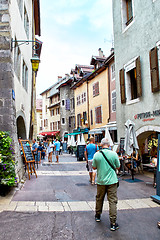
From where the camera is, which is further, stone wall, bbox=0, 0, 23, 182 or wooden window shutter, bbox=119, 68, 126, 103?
wooden window shutter, bbox=119, 68, 126, 103

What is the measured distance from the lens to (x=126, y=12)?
12.2 m

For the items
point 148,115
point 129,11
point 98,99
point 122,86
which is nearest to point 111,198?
point 148,115

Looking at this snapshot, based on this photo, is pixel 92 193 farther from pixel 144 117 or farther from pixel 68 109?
pixel 68 109


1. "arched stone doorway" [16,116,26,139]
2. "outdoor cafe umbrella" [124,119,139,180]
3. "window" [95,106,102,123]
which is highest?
"window" [95,106,102,123]

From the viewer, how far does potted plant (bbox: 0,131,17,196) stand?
6.02 meters

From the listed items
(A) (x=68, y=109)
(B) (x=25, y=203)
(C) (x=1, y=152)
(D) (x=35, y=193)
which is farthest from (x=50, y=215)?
(A) (x=68, y=109)

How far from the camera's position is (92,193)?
6.61 meters

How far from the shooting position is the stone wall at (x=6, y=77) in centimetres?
695

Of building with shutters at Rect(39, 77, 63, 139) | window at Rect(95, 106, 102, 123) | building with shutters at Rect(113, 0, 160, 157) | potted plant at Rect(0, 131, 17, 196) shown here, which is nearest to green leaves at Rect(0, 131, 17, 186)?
potted plant at Rect(0, 131, 17, 196)

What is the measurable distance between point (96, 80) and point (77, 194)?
18.3 metres

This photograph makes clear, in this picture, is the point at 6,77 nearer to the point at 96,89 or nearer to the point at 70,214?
the point at 70,214

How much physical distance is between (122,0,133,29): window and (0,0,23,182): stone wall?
7.00 metres

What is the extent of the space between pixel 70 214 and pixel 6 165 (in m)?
2.42

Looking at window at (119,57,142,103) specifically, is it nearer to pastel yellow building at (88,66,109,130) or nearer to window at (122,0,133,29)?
window at (122,0,133,29)
